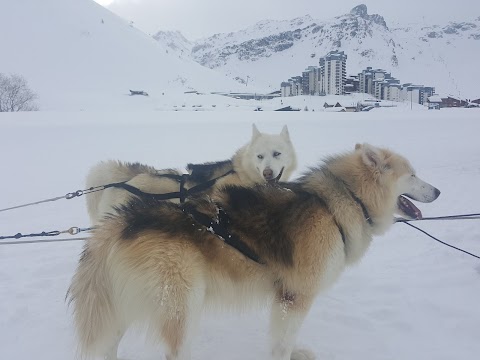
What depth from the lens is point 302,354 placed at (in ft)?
9.89

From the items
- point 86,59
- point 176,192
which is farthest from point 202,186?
point 86,59

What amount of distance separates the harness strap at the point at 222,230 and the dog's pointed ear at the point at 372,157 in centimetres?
103

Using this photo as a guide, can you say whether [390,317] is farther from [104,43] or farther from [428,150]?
[104,43]

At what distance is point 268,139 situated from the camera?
518 centimetres

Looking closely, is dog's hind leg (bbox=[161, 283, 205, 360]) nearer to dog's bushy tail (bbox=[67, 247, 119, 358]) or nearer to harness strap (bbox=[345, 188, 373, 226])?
dog's bushy tail (bbox=[67, 247, 119, 358])

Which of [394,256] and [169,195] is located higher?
[169,195]

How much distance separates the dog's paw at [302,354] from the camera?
3004 millimetres

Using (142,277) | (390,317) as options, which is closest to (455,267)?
(390,317)

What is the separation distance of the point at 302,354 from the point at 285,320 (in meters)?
0.47

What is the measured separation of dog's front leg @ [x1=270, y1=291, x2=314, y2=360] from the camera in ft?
8.86

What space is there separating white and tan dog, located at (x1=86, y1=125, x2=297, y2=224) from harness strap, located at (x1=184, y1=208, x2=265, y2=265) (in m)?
1.68

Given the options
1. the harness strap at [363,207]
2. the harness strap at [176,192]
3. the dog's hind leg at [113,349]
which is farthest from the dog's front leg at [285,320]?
the harness strap at [176,192]

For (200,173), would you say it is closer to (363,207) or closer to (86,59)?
(363,207)

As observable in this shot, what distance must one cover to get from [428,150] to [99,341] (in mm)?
13001
